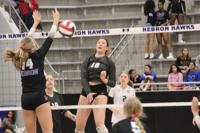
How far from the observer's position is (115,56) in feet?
60.4

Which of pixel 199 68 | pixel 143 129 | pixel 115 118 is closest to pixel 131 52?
pixel 199 68

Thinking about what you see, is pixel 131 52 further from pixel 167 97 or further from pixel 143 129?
pixel 143 129

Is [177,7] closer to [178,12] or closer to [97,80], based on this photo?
[178,12]

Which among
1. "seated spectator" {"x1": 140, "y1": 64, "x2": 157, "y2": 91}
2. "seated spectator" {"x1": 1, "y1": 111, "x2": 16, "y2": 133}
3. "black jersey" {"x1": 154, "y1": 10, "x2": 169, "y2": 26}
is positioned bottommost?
"seated spectator" {"x1": 1, "y1": 111, "x2": 16, "y2": 133}

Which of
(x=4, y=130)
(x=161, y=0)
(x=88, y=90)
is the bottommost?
(x=4, y=130)

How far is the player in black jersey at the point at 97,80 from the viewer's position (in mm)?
11031

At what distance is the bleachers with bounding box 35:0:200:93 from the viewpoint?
18.2m

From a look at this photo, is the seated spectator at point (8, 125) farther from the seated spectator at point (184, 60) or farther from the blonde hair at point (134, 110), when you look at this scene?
the blonde hair at point (134, 110)

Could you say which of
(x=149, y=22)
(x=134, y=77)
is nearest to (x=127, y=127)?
(x=134, y=77)

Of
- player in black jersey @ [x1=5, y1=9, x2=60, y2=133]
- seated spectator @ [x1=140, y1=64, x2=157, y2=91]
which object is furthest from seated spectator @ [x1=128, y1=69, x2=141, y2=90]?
player in black jersey @ [x1=5, y1=9, x2=60, y2=133]

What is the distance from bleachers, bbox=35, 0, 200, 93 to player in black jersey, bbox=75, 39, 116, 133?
5585mm

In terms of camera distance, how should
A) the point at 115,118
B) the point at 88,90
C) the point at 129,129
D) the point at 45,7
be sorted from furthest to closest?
the point at 45,7
the point at 115,118
the point at 88,90
the point at 129,129

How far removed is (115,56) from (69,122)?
369cm

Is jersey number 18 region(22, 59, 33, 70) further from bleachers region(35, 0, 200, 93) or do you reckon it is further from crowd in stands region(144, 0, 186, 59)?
crowd in stands region(144, 0, 186, 59)
